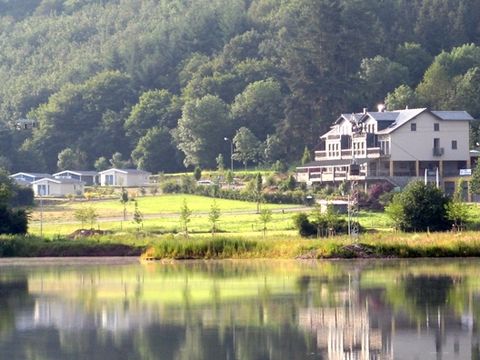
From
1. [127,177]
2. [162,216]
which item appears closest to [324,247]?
[162,216]

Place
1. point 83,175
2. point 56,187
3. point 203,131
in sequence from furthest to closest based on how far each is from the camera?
point 83,175, point 203,131, point 56,187

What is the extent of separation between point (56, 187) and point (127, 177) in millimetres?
6755

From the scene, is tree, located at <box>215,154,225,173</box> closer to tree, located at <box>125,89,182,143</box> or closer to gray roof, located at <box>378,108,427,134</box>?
tree, located at <box>125,89,182,143</box>

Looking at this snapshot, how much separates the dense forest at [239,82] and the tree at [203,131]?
0.10 m

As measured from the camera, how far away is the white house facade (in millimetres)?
105562

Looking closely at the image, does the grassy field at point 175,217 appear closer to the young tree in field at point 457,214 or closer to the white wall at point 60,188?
the young tree in field at point 457,214

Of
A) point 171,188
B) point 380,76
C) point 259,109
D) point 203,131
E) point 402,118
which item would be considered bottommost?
point 171,188

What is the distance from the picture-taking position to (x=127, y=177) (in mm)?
105812

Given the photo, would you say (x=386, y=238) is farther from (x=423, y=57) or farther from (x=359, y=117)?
(x=423, y=57)

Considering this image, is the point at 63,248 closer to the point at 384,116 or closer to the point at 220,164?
the point at 384,116

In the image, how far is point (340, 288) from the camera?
39406 millimetres

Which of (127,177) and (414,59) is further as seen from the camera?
(414,59)

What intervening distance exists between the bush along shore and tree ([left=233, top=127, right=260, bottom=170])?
161ft

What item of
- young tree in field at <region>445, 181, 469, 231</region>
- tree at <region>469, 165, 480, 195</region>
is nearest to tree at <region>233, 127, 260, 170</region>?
tree at <region>469, 165, 480, 195</region>
